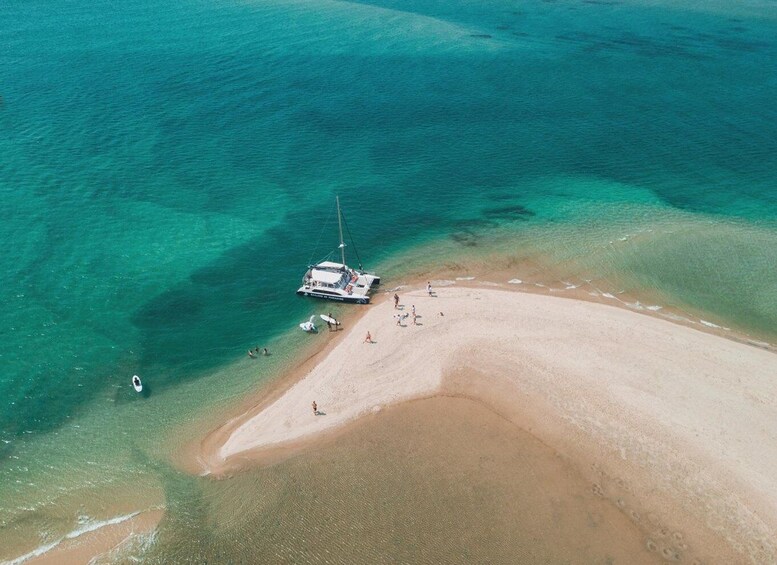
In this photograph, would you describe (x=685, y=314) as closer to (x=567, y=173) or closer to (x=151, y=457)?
(x=567, y=173)

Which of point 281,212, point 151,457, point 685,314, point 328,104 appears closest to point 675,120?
point 685,314

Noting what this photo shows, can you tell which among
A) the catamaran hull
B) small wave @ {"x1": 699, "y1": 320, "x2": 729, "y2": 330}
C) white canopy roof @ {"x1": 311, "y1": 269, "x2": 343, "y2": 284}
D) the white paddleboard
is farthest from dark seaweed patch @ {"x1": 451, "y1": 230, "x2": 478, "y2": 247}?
small wave @ {"x1": 699, "y1": 320, "x2": 729, "y2": 330}

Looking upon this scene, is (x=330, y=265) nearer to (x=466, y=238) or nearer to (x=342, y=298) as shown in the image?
(x=342, y=298)

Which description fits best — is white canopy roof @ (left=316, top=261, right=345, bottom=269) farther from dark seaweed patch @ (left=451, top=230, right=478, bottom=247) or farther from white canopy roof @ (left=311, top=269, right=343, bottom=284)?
dark seaweed patch @ (left=451, top=230, right=478, bottom=247)

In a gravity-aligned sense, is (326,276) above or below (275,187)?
below

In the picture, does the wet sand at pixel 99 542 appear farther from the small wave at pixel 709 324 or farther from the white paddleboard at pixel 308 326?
the small wave at pixel 709 324

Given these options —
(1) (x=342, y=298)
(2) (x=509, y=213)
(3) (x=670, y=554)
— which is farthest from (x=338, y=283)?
(3) (x=670, y=554)
